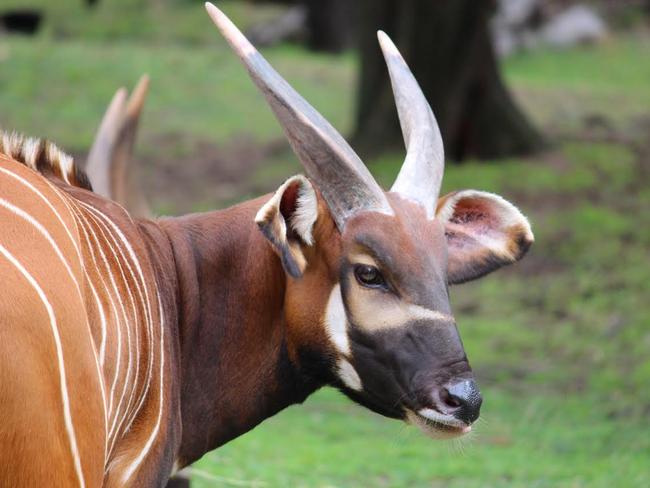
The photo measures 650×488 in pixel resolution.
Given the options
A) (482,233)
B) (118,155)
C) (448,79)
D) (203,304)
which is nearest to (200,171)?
(448,79)

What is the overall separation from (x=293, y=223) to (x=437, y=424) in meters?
0.83

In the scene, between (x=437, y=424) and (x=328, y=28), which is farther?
(x=328, y=28)

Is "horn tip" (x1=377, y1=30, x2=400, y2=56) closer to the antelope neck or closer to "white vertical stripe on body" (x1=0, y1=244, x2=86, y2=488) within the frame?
the antelope neck

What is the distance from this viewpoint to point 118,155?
7363 millimetres

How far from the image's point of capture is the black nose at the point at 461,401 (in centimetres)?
422

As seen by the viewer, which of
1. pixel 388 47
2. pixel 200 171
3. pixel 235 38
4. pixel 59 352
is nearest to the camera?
pixel 59 352

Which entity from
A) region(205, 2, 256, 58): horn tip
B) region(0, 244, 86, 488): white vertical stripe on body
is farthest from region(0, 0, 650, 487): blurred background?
region(0, 244, 86, 488): white vertical stripe on body

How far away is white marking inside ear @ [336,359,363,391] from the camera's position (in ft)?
14.8

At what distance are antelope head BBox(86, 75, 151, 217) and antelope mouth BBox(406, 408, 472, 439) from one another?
326 cm

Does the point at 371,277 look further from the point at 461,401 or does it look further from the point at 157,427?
the point at 157,427

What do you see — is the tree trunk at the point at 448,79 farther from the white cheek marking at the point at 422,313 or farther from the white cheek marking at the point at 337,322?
the white cheek marking at the point at 422,313

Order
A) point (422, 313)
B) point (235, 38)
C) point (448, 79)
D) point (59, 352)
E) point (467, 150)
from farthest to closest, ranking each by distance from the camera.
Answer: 1. point (467, 150)
2. point (448, 79)
3. point (235, 38)
4. point (422, 313)
5. point (59, 352)

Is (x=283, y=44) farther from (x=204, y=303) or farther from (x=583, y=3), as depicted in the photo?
(x=204, y=303)

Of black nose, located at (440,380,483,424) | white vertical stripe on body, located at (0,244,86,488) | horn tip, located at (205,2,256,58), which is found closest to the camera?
white vertical stripe on body, located at (0,244,86,488)
